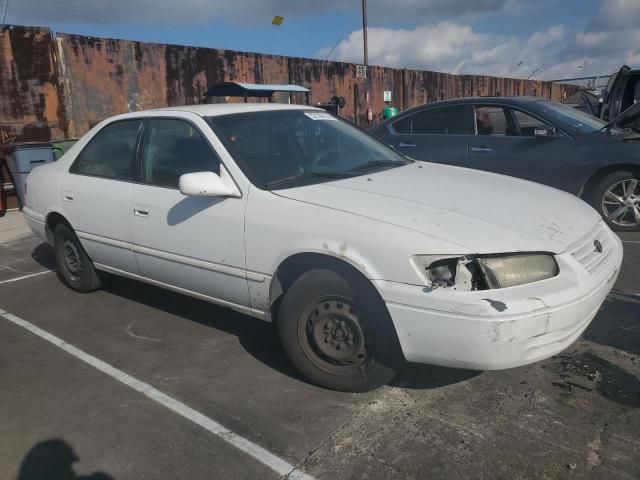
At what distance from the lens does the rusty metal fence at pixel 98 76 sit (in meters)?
9.48

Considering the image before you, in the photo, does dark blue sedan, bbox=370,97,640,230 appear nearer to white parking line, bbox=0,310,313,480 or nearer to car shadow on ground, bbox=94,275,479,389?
car shadow on ground, bbox=94,275,479,389

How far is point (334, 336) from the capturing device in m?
2.89

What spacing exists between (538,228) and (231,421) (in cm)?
182

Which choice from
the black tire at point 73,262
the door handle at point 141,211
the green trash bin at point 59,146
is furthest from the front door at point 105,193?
the green trash bin at point 59,146

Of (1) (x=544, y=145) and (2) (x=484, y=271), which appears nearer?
(2) (x=484, y=271)

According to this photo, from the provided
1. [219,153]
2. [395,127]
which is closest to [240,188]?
[219,153]

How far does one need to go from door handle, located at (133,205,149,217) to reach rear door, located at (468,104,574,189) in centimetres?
420

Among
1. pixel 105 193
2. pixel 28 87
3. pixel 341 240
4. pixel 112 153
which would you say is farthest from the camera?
pixel 28 87

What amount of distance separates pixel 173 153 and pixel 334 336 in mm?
1770

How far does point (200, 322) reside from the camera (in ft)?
13.5

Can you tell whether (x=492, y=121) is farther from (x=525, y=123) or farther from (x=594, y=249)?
(x=594, y=249)

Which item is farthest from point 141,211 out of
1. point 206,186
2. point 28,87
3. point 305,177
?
point 28,87

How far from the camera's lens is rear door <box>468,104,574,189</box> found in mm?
6176

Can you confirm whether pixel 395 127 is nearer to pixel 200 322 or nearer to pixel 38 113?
pixel 200 322
